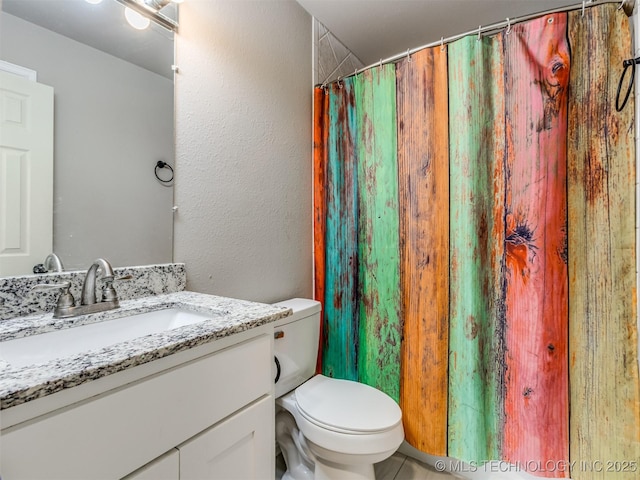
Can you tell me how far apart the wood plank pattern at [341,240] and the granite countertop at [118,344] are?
0.71m

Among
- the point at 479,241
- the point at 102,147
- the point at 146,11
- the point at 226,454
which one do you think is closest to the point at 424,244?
the point at 479,241

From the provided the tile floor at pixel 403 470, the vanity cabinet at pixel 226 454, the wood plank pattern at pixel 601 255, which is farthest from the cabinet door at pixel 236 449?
the wood plank pattern at pixel 601 255

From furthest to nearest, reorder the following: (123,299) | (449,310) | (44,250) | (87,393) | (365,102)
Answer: (365,102), (449,310), (123,299), (44,250), (87,393)

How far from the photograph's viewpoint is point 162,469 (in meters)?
0.59

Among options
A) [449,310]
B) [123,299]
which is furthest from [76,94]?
[449,310]

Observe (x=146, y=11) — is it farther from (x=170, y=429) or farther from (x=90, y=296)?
(x=170, y=429)

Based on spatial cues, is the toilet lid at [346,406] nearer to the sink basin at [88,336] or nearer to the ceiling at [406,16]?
the sink basin at [88,336]

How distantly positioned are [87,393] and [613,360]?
1.49m

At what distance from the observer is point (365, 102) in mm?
1474

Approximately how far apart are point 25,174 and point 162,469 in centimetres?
85

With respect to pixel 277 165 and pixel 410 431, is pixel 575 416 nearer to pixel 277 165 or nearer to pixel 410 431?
pixel 410 431

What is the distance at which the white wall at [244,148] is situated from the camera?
116cm

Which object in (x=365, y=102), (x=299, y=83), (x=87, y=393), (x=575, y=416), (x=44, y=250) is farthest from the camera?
(x=299, y=83)

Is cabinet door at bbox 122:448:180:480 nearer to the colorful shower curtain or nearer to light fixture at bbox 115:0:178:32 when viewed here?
the colorful shower curtain
